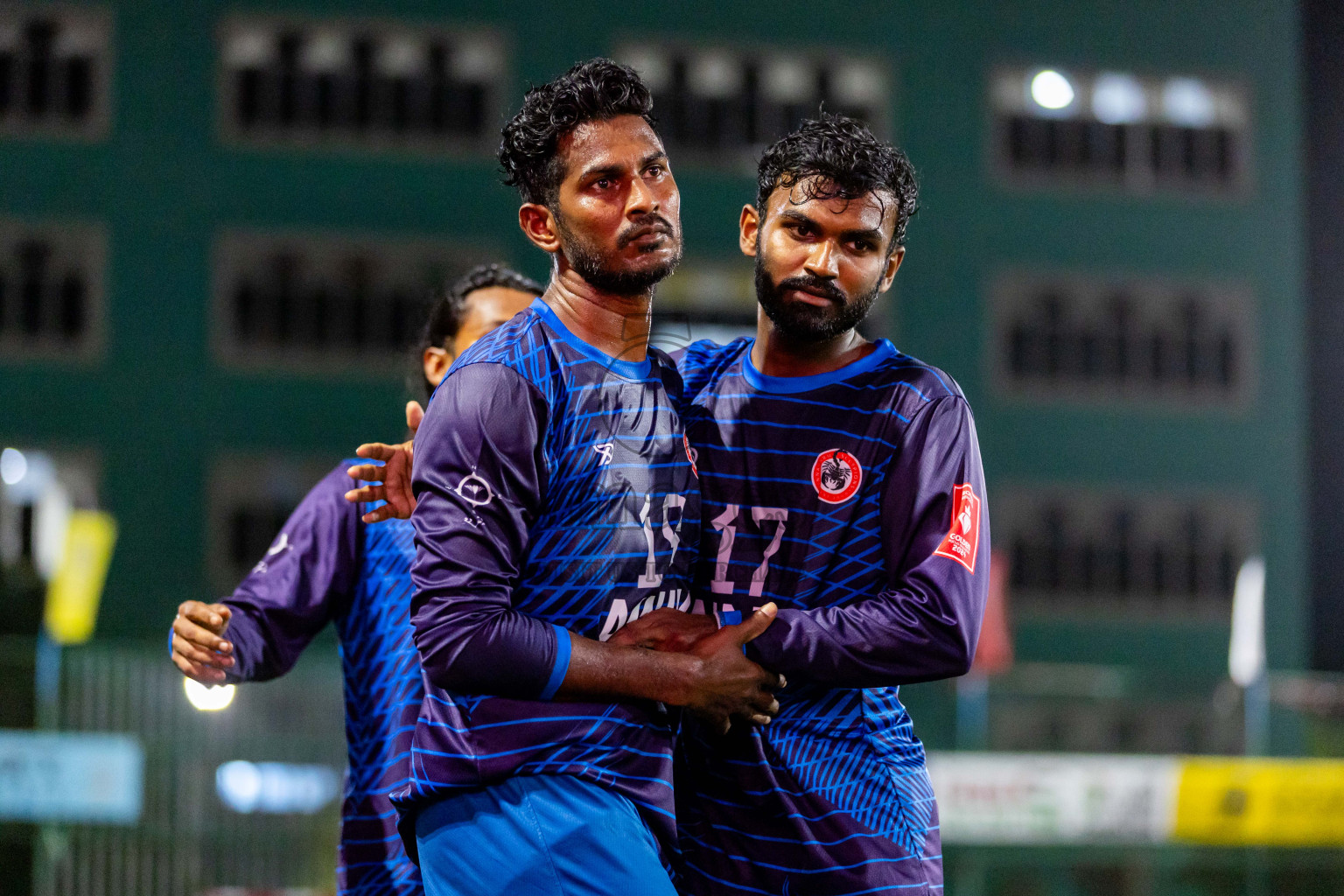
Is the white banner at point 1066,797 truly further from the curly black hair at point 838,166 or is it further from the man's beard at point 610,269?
the man's beard at point 610,269

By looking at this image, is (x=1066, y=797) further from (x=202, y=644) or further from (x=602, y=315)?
(x=602, y=315)

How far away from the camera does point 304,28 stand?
21.5m

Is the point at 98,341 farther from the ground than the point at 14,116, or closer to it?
closer to it

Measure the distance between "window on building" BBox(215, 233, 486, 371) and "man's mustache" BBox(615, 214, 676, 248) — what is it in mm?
18509

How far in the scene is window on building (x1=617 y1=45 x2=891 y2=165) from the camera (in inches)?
881

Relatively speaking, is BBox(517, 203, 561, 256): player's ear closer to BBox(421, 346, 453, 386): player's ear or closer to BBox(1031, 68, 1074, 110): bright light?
BBox(421, 346, 453, 386): player's ear

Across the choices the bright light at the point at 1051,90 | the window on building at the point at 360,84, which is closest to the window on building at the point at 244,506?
the window on building at the point at 360,84

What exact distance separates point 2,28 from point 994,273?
48.7 feet

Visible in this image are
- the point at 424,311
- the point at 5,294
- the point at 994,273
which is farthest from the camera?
the point at 994,273

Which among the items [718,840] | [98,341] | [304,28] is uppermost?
[304,28]

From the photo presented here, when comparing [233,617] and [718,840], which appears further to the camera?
[233,617]

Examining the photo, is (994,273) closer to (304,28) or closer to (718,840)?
(304,28)

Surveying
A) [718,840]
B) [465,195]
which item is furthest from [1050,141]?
[718,840]

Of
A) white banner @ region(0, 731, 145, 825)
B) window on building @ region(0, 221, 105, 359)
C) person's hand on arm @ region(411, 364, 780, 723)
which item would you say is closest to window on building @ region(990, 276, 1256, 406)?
window on building @ region(0, 221, 105, 359)
